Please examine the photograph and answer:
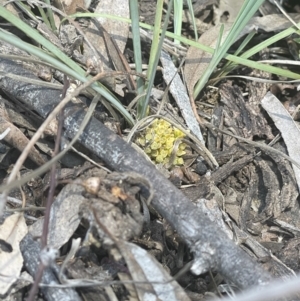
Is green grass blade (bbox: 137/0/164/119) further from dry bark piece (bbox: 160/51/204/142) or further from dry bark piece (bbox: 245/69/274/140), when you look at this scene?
dry bark piece (bbox: 245/69/274/140)

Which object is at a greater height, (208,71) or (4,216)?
(208,71)

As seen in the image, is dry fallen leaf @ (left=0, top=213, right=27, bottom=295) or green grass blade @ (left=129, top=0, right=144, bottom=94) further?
green grass blade @ (left=129, top=0, right=144, bottom=94)

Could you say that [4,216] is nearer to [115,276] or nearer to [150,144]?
[115,276]

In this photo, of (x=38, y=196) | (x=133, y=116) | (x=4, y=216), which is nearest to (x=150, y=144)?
(x=133, y=116)

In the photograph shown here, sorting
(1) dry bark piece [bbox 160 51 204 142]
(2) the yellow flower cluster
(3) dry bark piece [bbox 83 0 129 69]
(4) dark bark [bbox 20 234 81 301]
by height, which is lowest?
(4) dark bark [bbox 20 234 81 301]

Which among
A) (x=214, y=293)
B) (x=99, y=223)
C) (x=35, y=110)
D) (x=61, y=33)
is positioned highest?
(x=61, y=33)

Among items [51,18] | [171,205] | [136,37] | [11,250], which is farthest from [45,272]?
[51,18]

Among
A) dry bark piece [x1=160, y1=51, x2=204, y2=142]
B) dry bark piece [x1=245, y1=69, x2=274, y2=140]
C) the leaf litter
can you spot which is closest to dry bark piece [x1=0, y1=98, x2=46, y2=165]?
the leaf litter

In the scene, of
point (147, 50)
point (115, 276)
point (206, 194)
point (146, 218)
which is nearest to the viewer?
point (115, 276)

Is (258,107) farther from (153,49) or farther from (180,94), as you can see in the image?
(153,49)
